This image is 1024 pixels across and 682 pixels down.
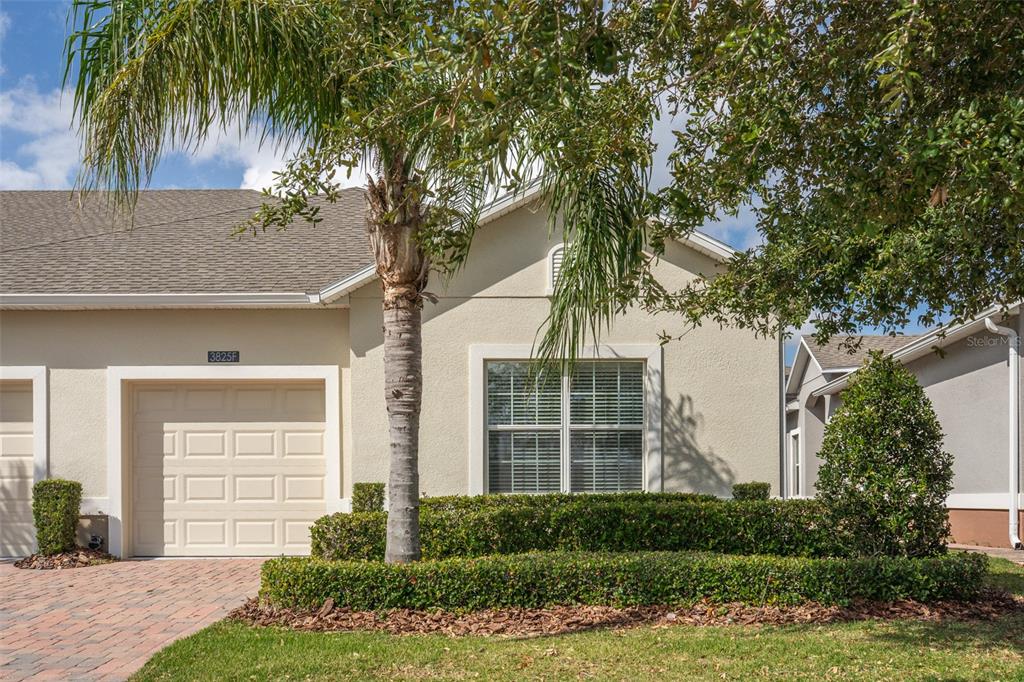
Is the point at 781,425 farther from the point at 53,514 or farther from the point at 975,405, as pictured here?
the point at 53,514

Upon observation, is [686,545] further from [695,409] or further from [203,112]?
[203,112]

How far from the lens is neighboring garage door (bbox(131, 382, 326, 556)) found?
1190 centimetres

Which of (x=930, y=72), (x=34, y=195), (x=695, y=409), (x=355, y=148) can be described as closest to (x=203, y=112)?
(x=355, y=148)

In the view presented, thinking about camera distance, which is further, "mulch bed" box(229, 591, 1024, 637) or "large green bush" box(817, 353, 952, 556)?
"large green bush" box(817, 353, 952, 556)

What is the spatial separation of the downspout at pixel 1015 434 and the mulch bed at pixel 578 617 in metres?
5.78

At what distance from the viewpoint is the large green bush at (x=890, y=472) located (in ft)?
27.6

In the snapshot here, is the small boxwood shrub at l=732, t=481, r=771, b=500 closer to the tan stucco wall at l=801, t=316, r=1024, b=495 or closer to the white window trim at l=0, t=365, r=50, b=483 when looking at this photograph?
the tan stucco wall at l=801, t=316, r=1024, b=495

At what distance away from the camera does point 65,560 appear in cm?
1101

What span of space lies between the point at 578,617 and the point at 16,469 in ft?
27.5

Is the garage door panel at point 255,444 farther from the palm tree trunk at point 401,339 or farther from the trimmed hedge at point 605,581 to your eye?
the palm tree trunk at point 401,339

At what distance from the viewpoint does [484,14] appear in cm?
461

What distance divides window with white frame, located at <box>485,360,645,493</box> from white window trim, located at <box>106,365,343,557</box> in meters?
2.03

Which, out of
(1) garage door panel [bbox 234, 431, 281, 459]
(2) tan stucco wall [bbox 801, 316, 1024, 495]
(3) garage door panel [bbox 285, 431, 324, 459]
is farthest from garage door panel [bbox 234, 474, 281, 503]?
(2) tan stucco wall [bbox 801, 316, 1024, 495]

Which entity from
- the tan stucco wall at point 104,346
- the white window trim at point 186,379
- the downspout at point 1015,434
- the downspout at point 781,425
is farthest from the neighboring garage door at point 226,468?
the downspout at point 1015,434
